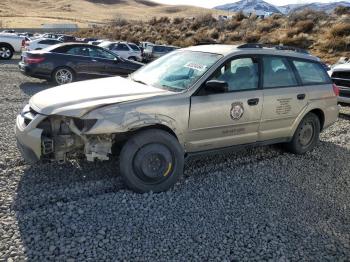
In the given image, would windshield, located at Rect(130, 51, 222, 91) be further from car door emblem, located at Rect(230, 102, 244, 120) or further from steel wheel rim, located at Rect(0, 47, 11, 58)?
steel wheel rim, located at Rect(0, 47, 11, 58)

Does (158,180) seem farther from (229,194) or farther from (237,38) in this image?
(237,38)

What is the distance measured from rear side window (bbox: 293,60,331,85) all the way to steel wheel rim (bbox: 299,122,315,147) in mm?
688

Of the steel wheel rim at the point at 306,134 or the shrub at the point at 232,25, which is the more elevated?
the shrub at the point at 232,25

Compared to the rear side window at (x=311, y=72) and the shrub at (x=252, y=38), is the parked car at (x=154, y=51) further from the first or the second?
the rear side window at (x=311, y=72)

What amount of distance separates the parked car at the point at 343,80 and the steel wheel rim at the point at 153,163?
6.37 metres

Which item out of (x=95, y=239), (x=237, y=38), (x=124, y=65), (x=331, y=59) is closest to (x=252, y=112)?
(x=95, y=239)

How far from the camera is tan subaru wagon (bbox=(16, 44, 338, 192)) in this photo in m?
4.44

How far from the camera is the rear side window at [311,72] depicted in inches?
247

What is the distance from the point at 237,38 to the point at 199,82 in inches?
1197

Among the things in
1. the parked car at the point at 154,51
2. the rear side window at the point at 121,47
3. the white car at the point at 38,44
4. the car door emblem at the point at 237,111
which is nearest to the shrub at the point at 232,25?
the parked car at the point at 154,51

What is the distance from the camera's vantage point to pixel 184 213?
432 centimetres

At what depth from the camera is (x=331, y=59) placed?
75.4 feet

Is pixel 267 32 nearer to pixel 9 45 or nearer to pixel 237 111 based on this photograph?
pixel 9 45

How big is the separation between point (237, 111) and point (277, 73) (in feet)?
3.56
